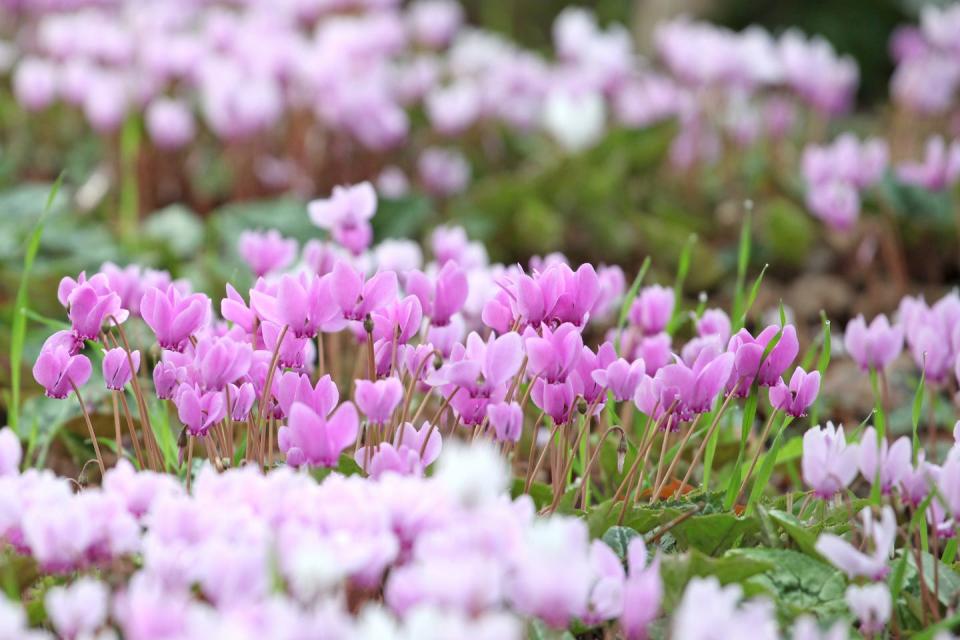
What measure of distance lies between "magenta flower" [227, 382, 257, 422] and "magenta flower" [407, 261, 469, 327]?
0.20m

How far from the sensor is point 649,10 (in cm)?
533

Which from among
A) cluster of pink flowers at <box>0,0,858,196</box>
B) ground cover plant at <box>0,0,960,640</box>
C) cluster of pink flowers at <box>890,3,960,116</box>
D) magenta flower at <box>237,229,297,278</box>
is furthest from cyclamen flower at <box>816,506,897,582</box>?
cluster of pink flowers at <box>890,3,960,116</box>

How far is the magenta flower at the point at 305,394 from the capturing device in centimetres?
126

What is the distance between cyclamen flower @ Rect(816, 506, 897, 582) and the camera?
105 cm

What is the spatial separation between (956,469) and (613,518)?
1.12ft

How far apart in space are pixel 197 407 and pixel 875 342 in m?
0.77

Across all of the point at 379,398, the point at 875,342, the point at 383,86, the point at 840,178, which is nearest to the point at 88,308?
the point at 379,398

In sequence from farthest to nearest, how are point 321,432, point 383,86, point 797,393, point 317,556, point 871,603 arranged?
point 383,86
point 797,393
point 321,432
point 871,603
point 317,556

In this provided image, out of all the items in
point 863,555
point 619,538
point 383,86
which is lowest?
point 383,86

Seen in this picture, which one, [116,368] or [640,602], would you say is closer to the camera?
[640,602]

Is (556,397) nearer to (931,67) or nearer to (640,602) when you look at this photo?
(640,602)

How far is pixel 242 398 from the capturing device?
4.41 ft

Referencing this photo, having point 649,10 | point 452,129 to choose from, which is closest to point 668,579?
point 452,129

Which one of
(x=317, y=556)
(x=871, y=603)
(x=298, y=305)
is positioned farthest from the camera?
(x=298, y=305)
